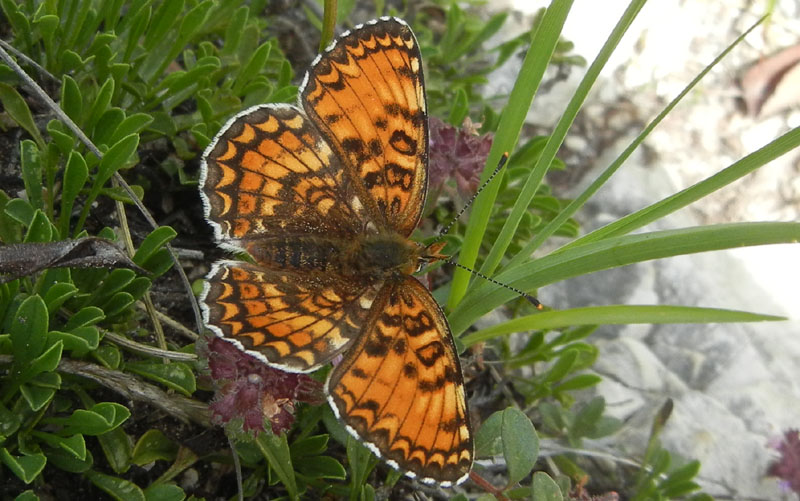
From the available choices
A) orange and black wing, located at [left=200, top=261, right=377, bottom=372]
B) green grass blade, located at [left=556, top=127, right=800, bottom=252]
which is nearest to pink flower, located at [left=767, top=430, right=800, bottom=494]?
green grass blade, located at [left=556, top=127, right=800, bottom=252]

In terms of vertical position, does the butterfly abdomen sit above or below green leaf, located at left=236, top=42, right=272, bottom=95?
below

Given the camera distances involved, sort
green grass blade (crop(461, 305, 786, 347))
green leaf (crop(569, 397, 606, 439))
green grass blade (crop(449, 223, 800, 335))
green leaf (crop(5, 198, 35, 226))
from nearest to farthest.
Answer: green grass blade (crop(449, 223, 800, 335)), green grass blade (crop(461, 305, 786, 347)), green leaf (crop(5, 198, 35, 226)), green leaf (crop(569, 397, 606, 439))

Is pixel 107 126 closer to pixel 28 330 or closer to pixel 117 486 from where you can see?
pixel 28 330

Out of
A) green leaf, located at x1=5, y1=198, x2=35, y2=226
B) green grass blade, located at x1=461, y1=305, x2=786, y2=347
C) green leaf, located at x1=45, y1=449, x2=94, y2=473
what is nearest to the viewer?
green grass blade, located at x1=461, y1=305, x2=786, y2=347

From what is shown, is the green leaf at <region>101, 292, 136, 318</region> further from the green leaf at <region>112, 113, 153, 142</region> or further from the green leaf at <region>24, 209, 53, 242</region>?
the green leaf at <region>112, 113, 153, 142</region>

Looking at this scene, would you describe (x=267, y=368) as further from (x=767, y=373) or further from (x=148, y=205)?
(x=767, y=373)

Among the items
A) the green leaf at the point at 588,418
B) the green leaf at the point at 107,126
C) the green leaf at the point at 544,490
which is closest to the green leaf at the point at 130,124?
the green leaf at the point at 107,126

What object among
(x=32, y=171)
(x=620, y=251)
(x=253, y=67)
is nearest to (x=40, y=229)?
(x=32, y=171)
